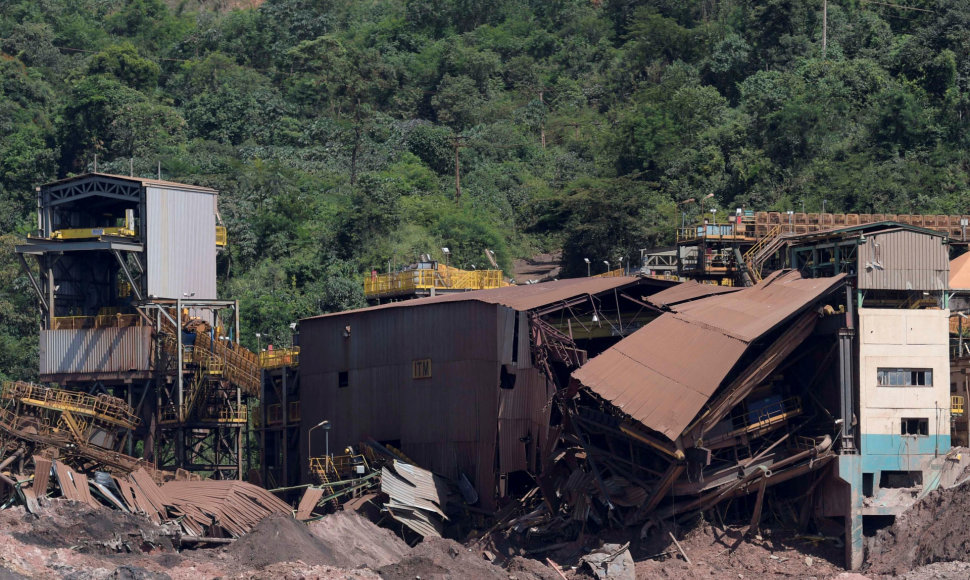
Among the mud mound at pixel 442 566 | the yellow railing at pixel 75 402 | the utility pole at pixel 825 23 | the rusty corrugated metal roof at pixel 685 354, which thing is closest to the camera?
the mud mound at pixel 442 566

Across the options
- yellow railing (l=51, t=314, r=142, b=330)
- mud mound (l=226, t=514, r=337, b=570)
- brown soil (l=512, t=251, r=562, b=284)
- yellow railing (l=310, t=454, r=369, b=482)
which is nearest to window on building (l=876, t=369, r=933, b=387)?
mud mound (l=226, t=514, r=337, b=570)

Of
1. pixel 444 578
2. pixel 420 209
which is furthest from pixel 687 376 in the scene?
pixel 420 209

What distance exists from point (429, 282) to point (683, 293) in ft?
60.5

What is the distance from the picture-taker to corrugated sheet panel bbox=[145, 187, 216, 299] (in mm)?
72125

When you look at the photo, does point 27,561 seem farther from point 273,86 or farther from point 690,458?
point 273,86

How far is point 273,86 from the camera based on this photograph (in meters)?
142

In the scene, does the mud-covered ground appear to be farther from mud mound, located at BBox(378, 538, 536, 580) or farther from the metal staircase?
the metal staircase

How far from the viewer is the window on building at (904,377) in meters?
52.5

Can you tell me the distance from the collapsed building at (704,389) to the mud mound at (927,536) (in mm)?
590

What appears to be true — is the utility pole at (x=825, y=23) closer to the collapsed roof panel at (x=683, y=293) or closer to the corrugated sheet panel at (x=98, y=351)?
the collapsed roof panel at (x=683, y=293)

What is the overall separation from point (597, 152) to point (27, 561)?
7421cm

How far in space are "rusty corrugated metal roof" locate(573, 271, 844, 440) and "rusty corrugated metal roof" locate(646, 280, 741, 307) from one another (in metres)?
1.18

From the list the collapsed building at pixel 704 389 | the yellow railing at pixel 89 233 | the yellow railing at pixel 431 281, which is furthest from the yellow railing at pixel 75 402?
the collapsed building at pixel 704 389

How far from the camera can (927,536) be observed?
5131cm
